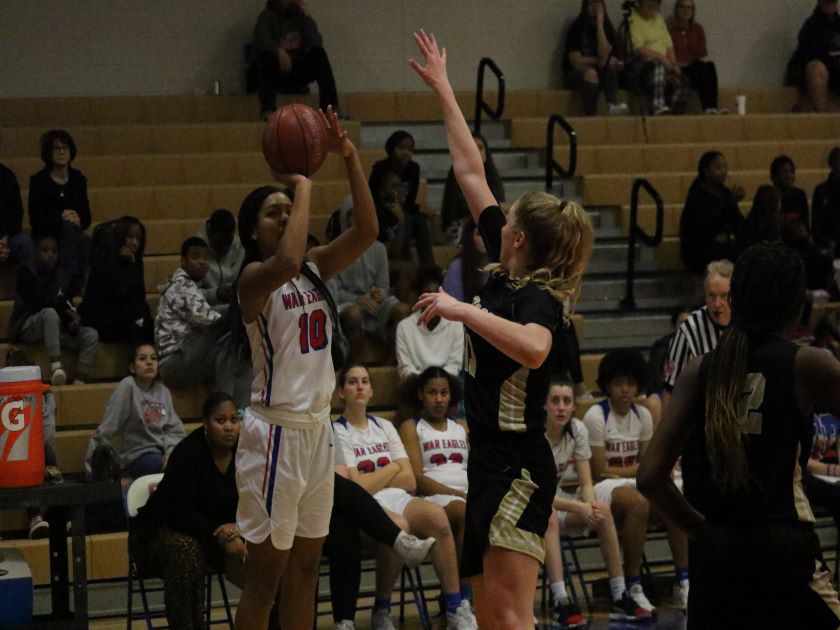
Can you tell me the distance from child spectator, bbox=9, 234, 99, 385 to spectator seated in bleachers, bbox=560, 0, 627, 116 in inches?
231

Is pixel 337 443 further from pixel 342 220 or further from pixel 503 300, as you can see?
pixel 503 300

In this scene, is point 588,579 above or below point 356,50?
below

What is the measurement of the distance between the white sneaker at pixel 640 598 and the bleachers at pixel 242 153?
1938 mm

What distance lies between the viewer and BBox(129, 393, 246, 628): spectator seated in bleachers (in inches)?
233

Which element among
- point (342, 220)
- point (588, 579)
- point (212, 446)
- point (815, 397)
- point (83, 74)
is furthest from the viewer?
point (83, 74)

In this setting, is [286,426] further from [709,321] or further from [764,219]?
[764,219]

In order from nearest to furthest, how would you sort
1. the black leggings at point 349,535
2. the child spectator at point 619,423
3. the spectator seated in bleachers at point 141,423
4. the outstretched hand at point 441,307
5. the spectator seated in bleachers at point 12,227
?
1. the outstretched hand at point 441,307
2. the black leggings at point 349,535
3. the spectator seated in bleachers at point 141,423
4. the child spectator at point 619,423
5. the spectator seated in bleachers at point 12,227

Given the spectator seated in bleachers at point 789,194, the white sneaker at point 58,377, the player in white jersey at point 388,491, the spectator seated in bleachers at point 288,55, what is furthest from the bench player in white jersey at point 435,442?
the spectator seated in bleachers at point 288,55

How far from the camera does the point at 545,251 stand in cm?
398

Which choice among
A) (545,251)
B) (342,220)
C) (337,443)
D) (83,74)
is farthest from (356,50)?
(545,251)

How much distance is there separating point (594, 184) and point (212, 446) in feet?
18.4

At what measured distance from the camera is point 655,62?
12.3m

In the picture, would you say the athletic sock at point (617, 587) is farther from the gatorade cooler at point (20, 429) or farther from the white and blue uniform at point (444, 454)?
the gatorade cooler at point (20, 429)

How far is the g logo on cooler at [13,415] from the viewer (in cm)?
452
